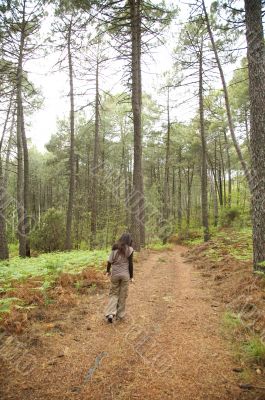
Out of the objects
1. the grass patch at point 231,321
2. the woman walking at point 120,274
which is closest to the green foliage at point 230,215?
the grass patch at point 231,321

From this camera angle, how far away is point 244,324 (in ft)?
18.5

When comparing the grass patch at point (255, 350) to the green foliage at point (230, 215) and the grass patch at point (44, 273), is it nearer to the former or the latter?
the grass patch at point (44, 273)

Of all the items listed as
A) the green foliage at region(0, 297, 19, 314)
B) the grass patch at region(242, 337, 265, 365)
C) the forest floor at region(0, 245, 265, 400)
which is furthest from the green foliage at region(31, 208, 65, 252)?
the grass patch at region(242, 337, 265, 365)

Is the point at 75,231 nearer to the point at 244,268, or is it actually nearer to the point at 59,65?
the point at 59,65

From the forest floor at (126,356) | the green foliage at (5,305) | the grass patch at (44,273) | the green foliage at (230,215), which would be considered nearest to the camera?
the forest floor at (126,356)

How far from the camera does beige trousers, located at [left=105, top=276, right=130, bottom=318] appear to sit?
637cm

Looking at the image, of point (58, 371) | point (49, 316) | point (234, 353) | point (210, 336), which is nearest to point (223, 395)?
point (234, 353)

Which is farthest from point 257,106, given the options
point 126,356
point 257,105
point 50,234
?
point 50,234

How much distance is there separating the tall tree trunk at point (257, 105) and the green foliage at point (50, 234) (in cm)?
1437

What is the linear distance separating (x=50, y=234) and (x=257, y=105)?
1542cm

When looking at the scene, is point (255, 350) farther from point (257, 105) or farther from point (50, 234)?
point (50, 234)

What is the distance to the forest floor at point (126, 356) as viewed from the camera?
3757mm

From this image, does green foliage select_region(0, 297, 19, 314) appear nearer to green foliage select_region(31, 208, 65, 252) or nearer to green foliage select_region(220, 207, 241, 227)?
green foliage select_region(31, 208, 65, 252)

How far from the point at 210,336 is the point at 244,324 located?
2.46ft
